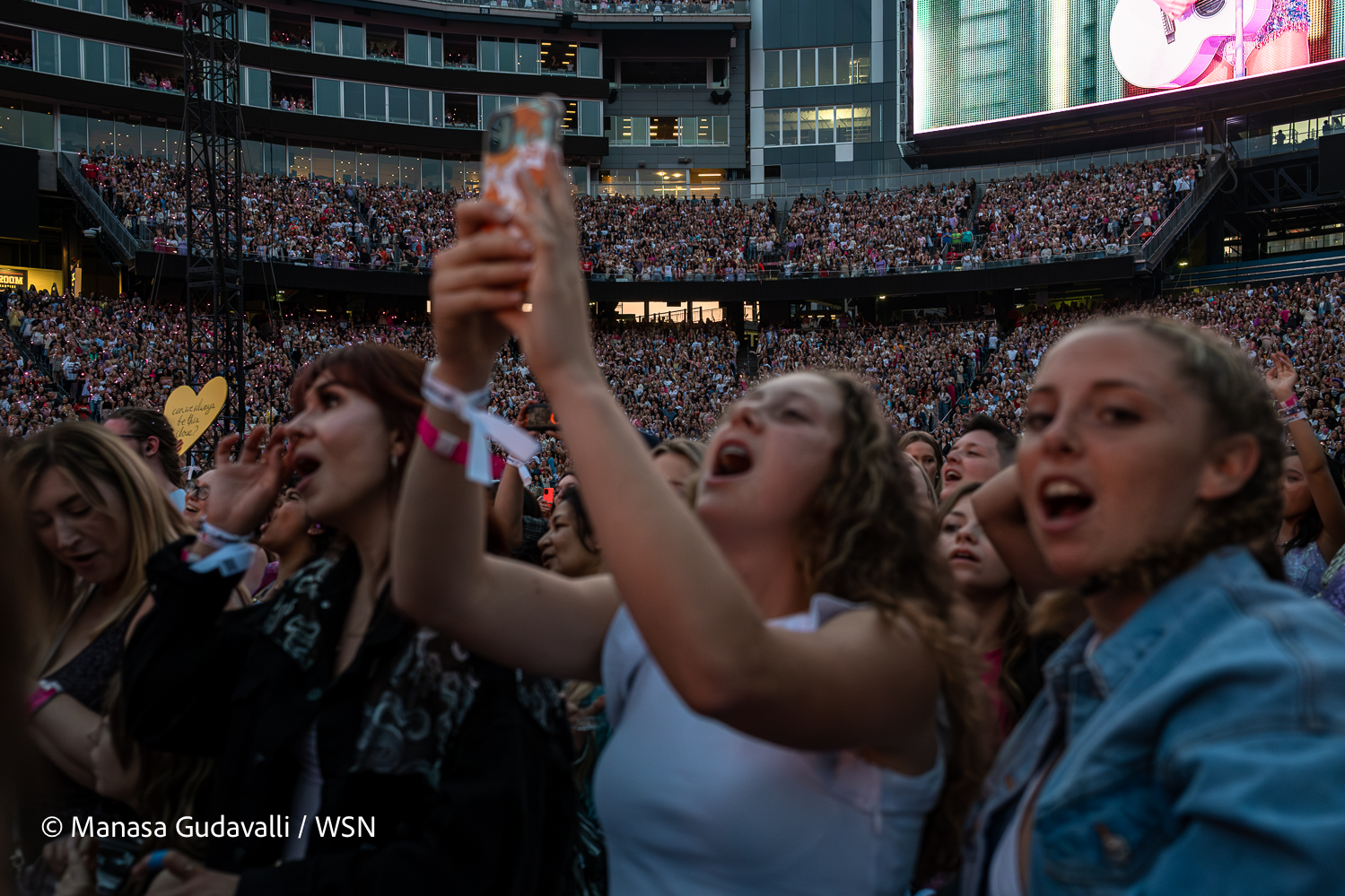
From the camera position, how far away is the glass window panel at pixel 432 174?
3844cm

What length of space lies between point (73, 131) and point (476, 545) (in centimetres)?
3762

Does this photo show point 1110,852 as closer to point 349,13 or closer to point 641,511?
point 641,511

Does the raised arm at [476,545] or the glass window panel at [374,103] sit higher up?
the glass window panel at [374,103]

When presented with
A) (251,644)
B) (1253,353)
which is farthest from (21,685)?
(1253,353)

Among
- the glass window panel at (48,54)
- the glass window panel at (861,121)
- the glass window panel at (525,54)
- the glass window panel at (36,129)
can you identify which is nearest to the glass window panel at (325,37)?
the glass window panel at (525,54)

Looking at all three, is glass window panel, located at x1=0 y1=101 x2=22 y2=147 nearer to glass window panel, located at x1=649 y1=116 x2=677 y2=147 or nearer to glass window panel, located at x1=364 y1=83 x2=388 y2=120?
glass window panel, located at x1=364 y1=83 x2=388 y2=120

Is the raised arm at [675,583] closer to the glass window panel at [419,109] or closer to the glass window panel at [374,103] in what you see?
the glass window panel at [374,103]

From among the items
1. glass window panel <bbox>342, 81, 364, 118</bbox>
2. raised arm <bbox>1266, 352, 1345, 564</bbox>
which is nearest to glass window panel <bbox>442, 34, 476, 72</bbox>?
glass window panel <bbox>342, 81, 364, 118</bbox>

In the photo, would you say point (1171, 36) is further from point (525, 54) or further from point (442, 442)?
point (442, 442)

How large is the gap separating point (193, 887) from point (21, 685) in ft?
3.54

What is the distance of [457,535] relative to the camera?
1.83 m

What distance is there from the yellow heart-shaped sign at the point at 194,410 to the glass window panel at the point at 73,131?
31.1 metres

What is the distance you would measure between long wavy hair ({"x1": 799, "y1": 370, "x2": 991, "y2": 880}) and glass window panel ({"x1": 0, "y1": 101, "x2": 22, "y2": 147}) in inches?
1445

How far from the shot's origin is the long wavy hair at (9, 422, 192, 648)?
277 cm
